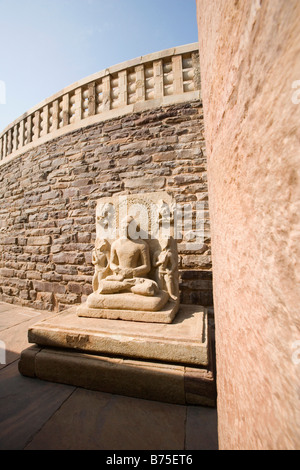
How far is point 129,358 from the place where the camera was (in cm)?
168

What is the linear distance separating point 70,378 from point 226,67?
224cm

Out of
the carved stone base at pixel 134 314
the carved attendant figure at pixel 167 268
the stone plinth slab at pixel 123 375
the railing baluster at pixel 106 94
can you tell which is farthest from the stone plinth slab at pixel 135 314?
the railing baluster at pixel 106 94

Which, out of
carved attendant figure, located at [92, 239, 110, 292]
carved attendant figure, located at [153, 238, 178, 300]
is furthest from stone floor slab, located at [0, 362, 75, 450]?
carved attendant figure, located at [153, 238, 178, 300]

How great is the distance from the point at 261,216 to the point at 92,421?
173cm

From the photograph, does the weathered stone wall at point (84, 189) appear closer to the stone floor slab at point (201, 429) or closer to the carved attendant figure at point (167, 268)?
the carved attendant figure at point (167, 268)

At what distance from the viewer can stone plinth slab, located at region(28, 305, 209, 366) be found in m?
1.56

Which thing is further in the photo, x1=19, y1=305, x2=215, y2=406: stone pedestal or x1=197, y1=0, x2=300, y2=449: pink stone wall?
x1=19, y1=305, x2=215, y2=406: stone pedestal

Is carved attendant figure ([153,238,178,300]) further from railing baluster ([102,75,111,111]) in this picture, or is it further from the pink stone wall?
railing baluster ([102,75,111,111])

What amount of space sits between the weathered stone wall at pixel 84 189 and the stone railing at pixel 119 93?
0.63 ft

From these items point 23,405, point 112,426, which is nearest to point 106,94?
point 23,405

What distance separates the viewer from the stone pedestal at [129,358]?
4.89 feet

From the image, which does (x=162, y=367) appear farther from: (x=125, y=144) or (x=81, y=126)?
(x=81, y=126)

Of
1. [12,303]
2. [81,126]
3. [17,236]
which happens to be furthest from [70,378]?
[81,126]

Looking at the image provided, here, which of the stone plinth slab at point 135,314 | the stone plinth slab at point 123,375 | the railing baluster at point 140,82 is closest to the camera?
the stone plinth slab at point 123,375
